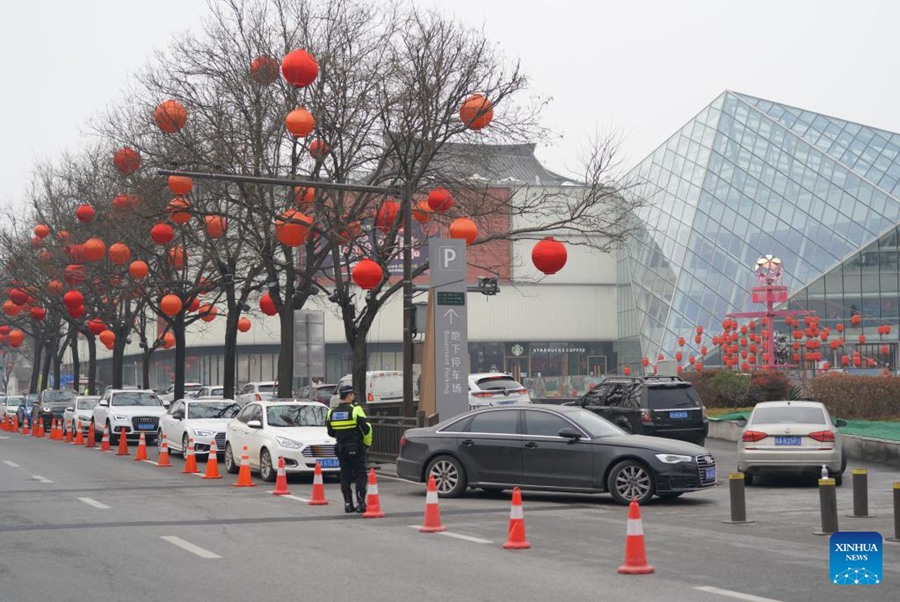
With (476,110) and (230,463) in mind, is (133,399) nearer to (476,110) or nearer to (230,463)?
(230,463)

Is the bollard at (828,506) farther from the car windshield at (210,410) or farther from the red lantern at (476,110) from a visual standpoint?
the car windshield at (210,410)

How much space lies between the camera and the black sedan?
1722 centimetres

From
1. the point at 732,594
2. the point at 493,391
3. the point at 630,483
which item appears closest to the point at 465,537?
the point at 630,483

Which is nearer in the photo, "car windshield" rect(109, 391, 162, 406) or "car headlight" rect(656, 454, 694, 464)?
"car headlight" rect(656, 454, 694, 464)

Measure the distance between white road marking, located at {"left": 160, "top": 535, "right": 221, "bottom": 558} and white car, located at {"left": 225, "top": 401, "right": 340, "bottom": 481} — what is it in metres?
8.12

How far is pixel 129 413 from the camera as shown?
115 feet

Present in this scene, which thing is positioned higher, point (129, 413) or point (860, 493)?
point (129, 413)

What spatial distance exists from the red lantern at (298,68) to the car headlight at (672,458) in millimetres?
10151

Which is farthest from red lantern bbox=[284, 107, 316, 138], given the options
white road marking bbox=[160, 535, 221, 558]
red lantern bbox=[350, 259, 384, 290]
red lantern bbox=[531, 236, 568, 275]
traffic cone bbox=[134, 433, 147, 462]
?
white road marking bbox=[160, 535, 221, 558]

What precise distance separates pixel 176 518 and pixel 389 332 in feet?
224

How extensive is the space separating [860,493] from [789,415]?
17.2ft

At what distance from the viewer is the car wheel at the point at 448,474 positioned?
60.1 feet

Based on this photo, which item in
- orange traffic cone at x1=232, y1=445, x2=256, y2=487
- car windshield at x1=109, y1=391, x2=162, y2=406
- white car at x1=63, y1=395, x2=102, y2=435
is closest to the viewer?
orange traffic cone at x1=232, y1=445, x2=256, y2=487

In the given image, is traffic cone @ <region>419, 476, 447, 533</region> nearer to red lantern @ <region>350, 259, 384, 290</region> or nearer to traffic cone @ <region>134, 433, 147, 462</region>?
red lantern @ <region>350, 259, 384, 290</region>
